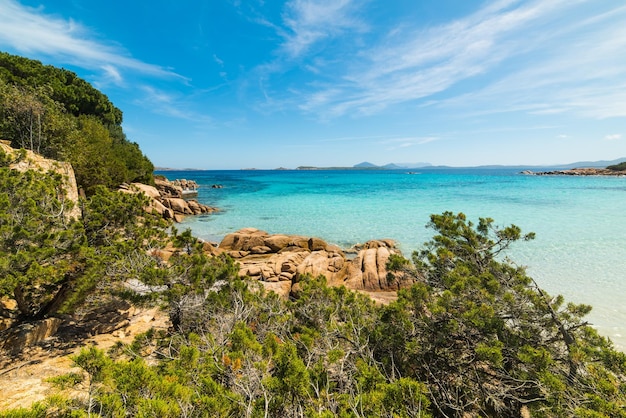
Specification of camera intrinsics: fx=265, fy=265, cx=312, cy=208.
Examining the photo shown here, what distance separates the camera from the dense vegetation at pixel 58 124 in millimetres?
18328

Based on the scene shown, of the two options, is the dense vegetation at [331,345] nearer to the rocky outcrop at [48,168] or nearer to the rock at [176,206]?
the rocky outcrop at [48,168]

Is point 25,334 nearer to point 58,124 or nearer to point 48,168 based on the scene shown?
point 48,168

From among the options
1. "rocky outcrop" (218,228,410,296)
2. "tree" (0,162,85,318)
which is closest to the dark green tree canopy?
"rocky outcrop" (218,228,410,296)

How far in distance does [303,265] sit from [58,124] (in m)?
21.5

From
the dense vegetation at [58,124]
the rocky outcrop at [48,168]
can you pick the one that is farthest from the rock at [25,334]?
the dense vegetation at [58,124]

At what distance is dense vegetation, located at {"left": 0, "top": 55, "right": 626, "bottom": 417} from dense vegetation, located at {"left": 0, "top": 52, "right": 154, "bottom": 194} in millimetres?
3867

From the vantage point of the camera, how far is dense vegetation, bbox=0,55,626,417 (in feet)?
10.2

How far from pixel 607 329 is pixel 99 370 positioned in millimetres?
12663

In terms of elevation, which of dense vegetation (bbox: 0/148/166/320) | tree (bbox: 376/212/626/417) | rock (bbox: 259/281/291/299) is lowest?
rock (bbox: 259/281/291/299)

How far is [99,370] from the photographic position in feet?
9.78

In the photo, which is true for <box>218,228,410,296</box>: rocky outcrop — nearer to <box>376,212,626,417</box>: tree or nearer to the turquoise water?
the turquoise water

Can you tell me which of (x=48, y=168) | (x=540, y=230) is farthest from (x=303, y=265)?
(x=540, y=230)

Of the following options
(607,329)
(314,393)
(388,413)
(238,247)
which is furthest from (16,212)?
(607,329)

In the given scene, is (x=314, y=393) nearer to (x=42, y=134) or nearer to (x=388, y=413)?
(x=388, y=413)
